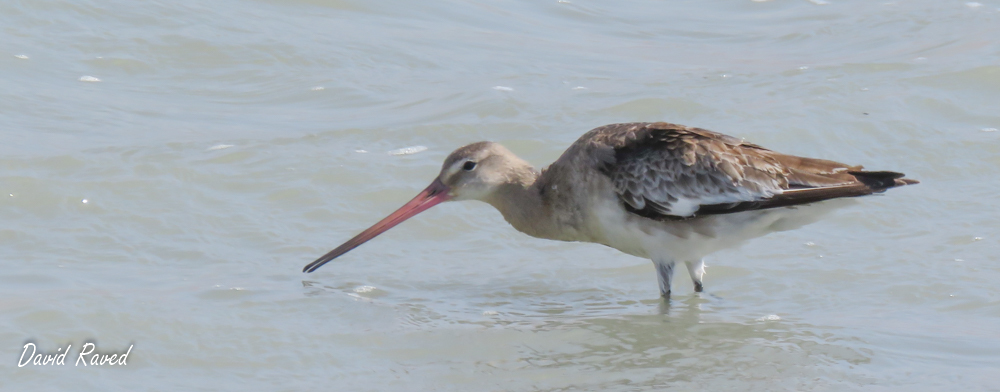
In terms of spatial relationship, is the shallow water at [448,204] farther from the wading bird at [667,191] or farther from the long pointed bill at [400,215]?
the wading bird at [667,191]

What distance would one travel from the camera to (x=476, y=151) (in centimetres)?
769

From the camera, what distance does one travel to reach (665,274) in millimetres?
7496

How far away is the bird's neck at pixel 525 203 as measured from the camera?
765cm

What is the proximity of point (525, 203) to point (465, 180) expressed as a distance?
0.43m

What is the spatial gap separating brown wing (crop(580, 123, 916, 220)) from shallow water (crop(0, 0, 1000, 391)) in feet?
2.21

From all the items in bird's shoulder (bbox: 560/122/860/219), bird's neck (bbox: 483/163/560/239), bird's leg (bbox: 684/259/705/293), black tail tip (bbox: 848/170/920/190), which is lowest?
bird's leg (bbox: 684/259/705/293)

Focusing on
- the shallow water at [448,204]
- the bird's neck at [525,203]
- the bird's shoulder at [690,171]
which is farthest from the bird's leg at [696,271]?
the bird's neck at [525,203]

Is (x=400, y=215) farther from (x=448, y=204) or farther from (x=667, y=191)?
(x=667, y=191)

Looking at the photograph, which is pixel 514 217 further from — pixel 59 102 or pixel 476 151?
pixel 59 102

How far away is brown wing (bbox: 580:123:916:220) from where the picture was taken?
7.11 m

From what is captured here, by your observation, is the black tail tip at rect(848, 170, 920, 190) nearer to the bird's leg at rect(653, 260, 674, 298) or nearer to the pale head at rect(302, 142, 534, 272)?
the bird's leg at rect(653, 260, 674, 298)

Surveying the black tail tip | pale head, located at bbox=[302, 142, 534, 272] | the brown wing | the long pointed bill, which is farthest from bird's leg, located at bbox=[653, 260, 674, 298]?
the long pointed bill

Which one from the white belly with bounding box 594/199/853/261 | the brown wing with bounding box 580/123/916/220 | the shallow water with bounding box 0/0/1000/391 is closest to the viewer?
the shallow water with bounding box 0/0/1000/391

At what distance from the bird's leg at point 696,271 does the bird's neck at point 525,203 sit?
91 centimetres
